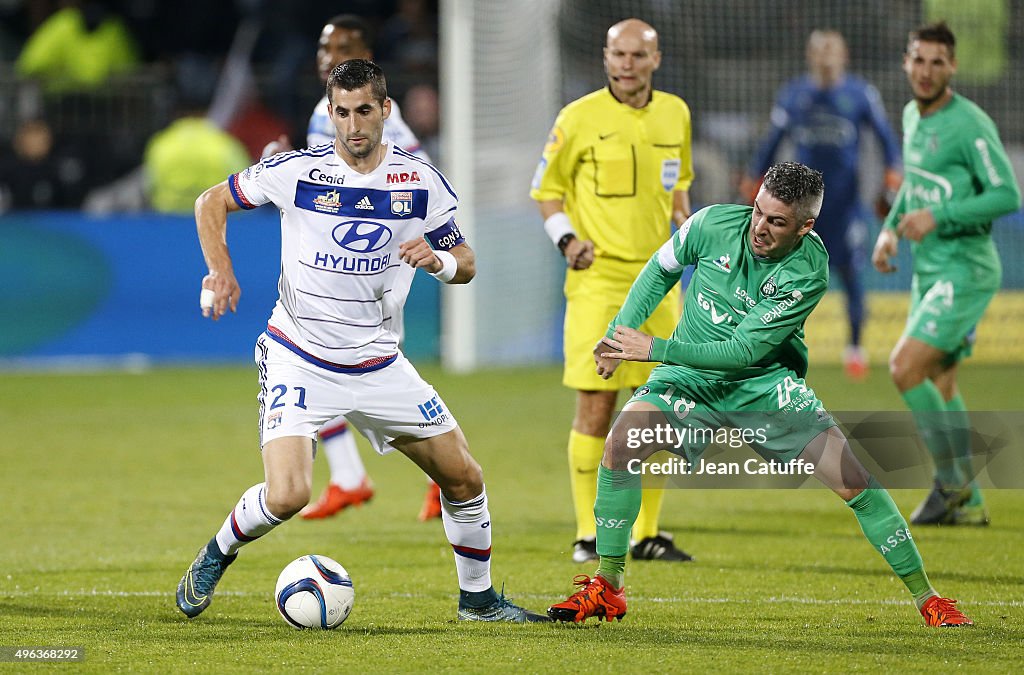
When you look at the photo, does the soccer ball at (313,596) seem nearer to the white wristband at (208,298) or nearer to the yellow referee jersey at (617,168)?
the white wristband at (208,298)

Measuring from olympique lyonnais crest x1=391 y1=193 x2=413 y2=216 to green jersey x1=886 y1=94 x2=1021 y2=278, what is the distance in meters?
3.36

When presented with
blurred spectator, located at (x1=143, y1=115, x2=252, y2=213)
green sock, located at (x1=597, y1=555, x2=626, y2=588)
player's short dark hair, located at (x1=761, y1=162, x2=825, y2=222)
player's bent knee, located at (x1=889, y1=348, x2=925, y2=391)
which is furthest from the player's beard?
blurred spectator, located at (x1=143, y1=115, x2=252, y2=213)

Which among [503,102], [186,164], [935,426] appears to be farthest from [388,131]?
[186,164]

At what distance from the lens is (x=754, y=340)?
5.46 m

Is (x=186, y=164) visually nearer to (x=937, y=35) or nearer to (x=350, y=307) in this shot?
(x=937, y=35)

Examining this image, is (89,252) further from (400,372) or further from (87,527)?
(400,372)

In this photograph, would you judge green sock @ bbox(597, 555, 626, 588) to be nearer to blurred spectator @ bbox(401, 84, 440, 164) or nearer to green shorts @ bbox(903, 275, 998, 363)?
green shorts @ bbox(903, 275, 998, 363)

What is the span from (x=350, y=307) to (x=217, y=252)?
53cm

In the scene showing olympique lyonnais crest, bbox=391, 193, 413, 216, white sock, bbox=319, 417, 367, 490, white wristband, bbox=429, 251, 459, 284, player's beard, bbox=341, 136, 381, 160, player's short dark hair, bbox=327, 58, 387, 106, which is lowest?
white sock, bbox=319, 417, 367, 490

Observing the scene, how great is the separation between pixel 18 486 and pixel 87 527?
4.87 ft

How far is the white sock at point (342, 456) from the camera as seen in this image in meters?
8.32

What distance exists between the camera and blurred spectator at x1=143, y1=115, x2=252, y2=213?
51.3 ft

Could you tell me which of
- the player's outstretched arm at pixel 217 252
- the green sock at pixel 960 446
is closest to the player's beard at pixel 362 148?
the player's outstretched arm at pixel 217 252

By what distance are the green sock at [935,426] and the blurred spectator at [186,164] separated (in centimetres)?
928
